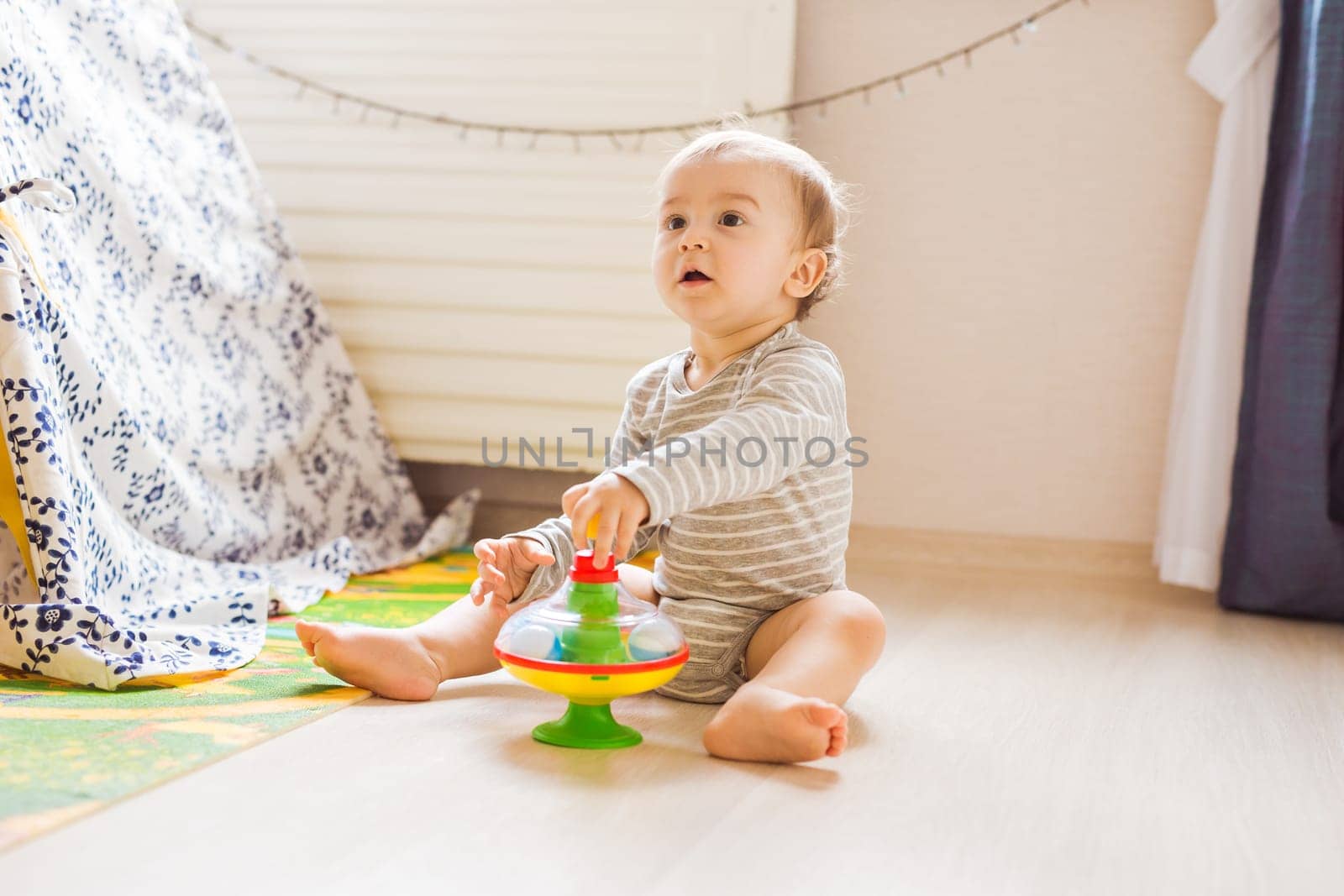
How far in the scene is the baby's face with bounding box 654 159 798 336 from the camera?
1130 millimetres

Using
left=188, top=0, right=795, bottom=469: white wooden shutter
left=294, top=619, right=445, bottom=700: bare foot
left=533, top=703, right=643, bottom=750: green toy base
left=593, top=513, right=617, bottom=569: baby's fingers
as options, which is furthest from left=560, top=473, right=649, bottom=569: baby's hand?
left=188, top=0, right=795, bottom=469: white wooden shutter

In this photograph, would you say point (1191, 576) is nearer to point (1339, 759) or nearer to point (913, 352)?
point (913, 352)

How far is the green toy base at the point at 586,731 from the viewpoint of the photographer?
37.5 inches

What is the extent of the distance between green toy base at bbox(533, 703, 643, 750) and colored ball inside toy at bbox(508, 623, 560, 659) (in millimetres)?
58

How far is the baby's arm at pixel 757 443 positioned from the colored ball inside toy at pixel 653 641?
8cm

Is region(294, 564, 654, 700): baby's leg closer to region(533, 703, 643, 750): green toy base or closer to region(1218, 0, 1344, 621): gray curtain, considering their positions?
region(533, 703, 643, 750): green toy base

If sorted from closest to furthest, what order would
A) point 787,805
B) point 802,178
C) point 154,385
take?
point 787,805
point 802,178
point 154,385

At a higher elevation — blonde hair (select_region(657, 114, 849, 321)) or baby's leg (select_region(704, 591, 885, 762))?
blonde hair (select_region(657, 114, 849, 321))

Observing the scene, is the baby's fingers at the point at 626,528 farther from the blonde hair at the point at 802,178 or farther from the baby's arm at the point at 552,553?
the blonde hair at the point at 802,178

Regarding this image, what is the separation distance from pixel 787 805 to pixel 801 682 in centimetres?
15

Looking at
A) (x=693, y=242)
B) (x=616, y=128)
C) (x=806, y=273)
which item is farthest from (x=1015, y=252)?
(x=693, y=242)

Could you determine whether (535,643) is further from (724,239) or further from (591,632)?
(724,239)

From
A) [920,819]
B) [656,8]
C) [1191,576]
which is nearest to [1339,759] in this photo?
[920,819]

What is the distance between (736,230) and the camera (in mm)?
1137
